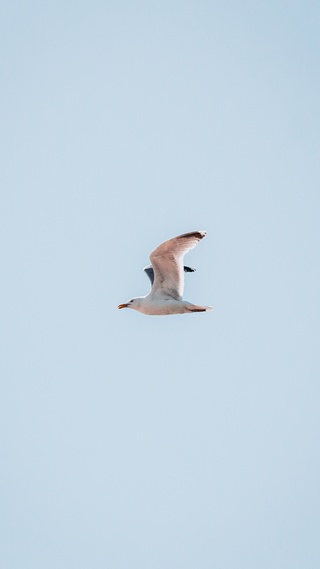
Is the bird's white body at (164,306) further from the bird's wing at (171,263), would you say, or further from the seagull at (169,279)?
the bird's wing at (171,263)

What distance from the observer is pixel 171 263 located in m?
17.2

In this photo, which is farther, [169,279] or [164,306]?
[169,279]

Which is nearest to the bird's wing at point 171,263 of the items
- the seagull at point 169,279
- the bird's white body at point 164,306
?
the seagull at point 169,279

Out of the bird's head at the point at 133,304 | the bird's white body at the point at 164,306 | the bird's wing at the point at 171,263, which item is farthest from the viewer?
the bird's head at the point at 133,304

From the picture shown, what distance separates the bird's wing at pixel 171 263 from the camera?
55.4 feet

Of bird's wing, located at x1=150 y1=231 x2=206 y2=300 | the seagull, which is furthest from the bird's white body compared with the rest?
bird's wing, located at x1=150 y1=231 x2=206 y2=300

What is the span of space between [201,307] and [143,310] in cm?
106

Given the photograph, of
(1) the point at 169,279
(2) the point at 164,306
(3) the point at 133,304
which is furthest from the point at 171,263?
(3) the point at 133,304

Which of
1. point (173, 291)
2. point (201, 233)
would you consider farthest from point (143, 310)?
point (201, 233)

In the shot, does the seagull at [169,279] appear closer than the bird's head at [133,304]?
Yes

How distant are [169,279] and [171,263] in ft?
1.21

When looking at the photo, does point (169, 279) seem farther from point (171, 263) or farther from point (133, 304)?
point (133, 304)

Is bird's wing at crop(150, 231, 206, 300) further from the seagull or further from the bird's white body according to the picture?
the bird's white body

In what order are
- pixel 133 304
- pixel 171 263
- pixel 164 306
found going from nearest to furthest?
pixel 171 263, pixel 164 306, pixel 133 304
